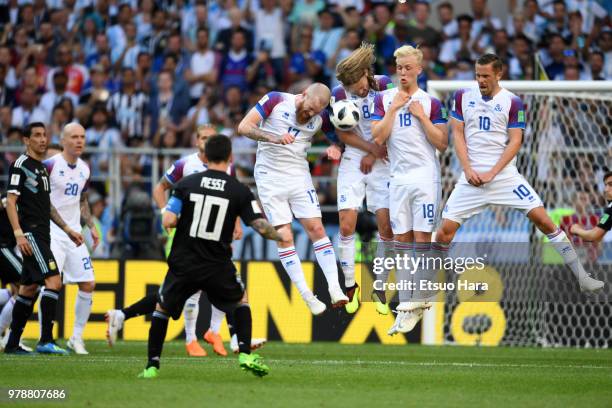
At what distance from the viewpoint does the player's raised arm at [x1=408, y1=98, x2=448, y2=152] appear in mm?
12266

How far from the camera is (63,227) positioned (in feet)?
43.4

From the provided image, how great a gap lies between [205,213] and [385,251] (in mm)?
4004

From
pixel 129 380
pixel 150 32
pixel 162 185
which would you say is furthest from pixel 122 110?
pixel 129 380

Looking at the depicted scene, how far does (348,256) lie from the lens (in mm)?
13125

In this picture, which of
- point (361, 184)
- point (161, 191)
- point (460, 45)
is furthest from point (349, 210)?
point (460, 45)

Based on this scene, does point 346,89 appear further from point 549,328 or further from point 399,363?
point 549,328

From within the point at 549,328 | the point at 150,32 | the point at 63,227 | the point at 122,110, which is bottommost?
the point at 549,328

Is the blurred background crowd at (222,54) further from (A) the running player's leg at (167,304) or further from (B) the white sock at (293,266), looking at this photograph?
(A) the running player's leg at (167,304)

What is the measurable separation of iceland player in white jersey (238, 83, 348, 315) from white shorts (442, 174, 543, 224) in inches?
57.2

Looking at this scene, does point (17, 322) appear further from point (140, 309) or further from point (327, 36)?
point (327, 36)

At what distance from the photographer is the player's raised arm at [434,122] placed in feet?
40.2

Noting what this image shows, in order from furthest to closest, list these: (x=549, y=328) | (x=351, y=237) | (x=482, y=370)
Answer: (x=549, y=328) < (x=351, y=237) < (x=482, y=370)

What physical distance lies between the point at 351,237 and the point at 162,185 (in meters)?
2.38

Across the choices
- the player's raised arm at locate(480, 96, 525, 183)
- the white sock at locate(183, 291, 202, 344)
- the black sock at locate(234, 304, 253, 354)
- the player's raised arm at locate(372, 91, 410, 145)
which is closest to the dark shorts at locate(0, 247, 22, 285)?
the white sock at locate(183, 291, 202, 344)
